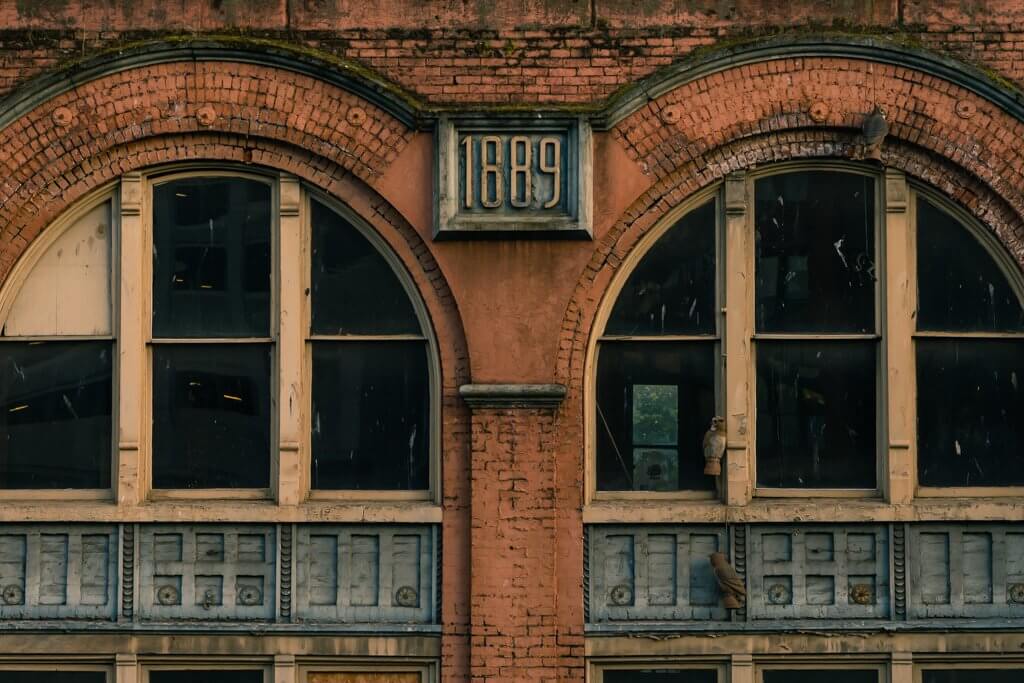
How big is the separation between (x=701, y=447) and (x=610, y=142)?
8.42ft

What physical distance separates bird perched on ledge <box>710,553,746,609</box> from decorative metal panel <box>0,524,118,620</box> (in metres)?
4.79

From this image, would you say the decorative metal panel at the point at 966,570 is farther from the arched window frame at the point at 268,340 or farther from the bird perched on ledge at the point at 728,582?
the arched window frame at the point at 268,340

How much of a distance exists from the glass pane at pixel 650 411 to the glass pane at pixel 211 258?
9.47 feet

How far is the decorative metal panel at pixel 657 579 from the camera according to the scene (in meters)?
12.5

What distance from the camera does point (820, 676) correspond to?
12.5m

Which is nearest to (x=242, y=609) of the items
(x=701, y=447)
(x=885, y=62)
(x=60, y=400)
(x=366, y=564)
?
(x=366, y=564)

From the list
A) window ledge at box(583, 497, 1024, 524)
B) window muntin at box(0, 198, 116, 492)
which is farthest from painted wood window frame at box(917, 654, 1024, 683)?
window muntin at box(0, 198, 116, 492)

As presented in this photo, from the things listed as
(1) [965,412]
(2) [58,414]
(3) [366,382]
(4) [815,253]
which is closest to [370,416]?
(3) [366,382]

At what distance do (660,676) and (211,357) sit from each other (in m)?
4.45

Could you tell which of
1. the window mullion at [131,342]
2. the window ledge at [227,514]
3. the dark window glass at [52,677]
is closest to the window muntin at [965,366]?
the window ledge at [227,514]

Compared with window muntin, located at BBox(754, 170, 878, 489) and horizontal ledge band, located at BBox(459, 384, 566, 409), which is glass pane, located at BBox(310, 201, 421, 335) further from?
window muntin, located at BBox(754, 170, 878, 489)

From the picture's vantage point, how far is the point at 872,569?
40.8 feet

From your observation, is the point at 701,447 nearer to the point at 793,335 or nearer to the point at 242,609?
the point at 793,335

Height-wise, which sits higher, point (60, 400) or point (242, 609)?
point (60, 400)
